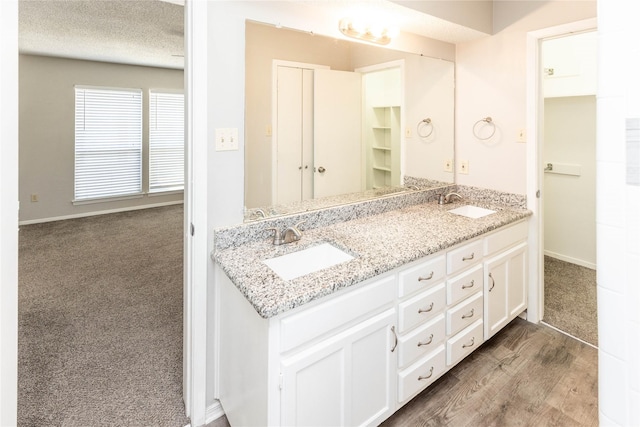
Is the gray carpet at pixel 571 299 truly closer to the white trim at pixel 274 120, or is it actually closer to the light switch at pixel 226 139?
the white trim at pixel 274 120

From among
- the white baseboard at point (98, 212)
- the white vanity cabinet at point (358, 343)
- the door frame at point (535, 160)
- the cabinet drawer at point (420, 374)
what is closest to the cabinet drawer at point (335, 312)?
the white vanity cabinet at point (358, 343)

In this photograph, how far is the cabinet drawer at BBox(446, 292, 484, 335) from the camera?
74.9 inches

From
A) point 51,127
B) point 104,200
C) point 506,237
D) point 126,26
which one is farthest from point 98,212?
point 506,237

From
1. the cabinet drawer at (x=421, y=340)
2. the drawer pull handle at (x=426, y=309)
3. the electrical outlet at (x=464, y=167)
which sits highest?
the electrical outlet at (x=464, y=167)

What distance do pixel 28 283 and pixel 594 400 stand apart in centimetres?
421

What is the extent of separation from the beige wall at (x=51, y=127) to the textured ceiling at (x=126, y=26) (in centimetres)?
25

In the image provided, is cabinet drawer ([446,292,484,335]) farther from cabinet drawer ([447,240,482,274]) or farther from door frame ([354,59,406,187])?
door frame ([354,59,406,187])

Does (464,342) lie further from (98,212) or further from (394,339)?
(98,212)

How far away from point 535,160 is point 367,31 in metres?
1.40

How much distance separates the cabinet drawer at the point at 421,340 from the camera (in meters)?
1.65

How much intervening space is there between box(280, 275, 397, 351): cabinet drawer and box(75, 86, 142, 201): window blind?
5705 mm

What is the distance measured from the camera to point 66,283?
3.27 metres

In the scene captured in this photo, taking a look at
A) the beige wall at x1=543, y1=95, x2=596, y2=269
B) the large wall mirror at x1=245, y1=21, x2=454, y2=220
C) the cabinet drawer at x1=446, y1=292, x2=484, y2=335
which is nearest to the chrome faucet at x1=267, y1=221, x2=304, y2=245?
the large wall mirror at x1=245, y1=21, x2=454, y2=220

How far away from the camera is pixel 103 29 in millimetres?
3756
